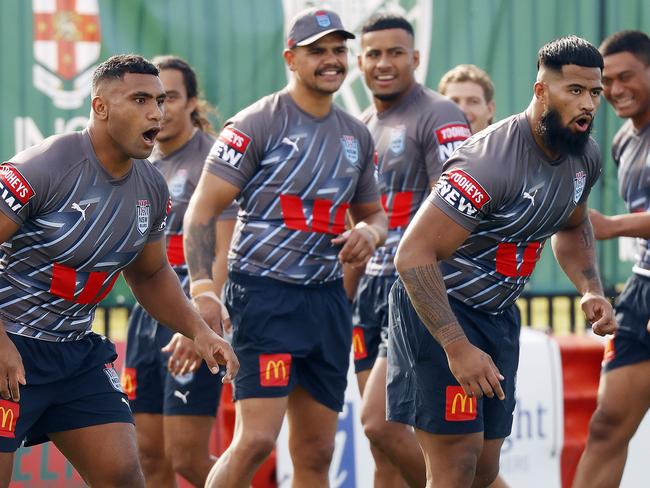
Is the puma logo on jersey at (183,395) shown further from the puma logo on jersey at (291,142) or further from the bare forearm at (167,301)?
the puma logo on jersey at (291,142)

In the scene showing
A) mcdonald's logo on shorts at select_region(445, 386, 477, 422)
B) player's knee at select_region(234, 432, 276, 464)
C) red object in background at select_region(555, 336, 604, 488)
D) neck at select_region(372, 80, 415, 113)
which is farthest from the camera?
red object in background at select_region(555, 336, 604, 488)

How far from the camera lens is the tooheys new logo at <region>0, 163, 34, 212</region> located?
5.17 m

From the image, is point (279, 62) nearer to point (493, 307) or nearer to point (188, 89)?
point (188, 89)

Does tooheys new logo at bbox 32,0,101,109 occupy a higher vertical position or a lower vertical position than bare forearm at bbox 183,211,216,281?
Result: higher

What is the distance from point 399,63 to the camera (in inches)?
298

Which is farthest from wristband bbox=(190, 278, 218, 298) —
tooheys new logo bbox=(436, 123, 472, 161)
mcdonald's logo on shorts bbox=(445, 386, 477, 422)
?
tooheys new logo bbox=(436, 123, 472, 161)

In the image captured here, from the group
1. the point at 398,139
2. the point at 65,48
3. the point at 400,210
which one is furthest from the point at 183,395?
the point at 65,48

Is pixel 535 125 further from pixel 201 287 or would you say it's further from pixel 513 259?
pixel 201 287

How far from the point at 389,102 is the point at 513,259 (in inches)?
78.6

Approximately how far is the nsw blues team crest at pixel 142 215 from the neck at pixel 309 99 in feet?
4.50

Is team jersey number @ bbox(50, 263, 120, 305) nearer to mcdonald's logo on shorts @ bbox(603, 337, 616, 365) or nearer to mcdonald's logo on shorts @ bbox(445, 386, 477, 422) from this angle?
mcdonald's logo on shorts @ bbox(445, 386, 477, 422)

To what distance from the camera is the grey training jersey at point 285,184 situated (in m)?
6.61

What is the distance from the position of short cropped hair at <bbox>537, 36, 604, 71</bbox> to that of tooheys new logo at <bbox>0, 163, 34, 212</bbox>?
2.20m

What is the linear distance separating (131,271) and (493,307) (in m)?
1.62
